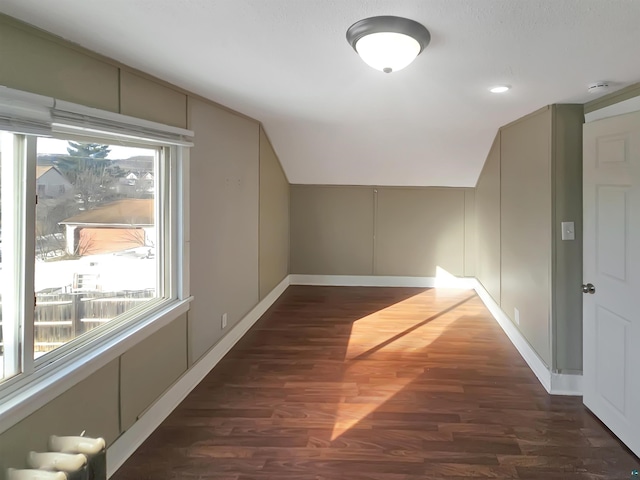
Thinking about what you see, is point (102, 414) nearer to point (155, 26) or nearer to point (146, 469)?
point (146, 469)

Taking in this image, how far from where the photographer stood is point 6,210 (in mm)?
1632

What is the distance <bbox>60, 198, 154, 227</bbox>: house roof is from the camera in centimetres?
210

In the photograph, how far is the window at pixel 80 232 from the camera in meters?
1.64

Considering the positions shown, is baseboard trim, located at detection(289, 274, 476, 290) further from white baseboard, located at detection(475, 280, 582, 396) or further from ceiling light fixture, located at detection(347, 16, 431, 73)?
ceiling light fixture, located at detection(347, 16, 431, 73)

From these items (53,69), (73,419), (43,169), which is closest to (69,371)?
(73,419)

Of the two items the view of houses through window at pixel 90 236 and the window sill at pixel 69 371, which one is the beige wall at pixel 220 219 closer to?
the view of houses through window at pixel 90 236

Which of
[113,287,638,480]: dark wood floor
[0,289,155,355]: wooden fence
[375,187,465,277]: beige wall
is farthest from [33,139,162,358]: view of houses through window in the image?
[375,187,465,277]: beige wall

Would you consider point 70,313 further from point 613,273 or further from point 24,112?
point 613,273

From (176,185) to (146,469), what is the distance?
167 cm

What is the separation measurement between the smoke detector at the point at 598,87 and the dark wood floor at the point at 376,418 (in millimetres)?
2006

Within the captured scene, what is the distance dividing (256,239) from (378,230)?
96.0 inches

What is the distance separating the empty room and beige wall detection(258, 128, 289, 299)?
1.22 ft

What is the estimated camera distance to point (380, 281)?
632cm

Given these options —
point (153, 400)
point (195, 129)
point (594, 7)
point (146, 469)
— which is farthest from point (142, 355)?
point (594, 7)
